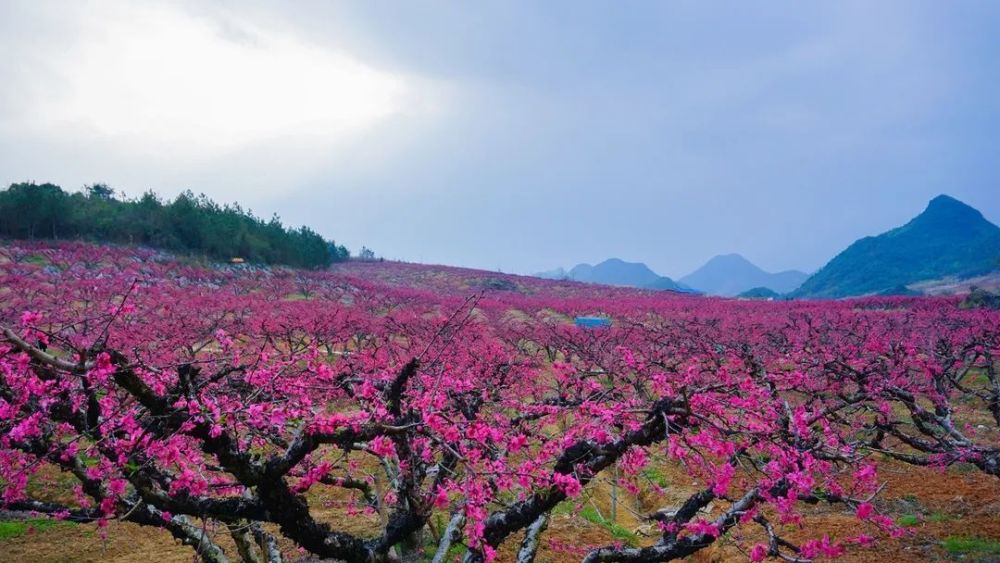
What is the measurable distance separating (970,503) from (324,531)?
10.9 m

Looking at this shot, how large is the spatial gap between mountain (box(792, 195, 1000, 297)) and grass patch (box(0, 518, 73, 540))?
9309 centimetres

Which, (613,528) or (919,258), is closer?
(613,528)

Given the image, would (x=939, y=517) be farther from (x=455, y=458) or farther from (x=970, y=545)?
(x=455, y=458)

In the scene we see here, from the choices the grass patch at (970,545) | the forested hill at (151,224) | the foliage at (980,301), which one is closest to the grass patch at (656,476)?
the grass patch at (970,545)

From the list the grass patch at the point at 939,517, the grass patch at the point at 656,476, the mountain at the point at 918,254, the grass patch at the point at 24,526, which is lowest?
the grass patch at the point at 24,526

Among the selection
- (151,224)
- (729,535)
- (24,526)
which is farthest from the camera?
(151,224)

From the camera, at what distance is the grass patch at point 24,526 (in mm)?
9016

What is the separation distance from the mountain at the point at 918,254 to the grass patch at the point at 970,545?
85.3m

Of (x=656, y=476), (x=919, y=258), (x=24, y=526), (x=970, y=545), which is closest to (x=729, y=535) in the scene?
(x=970, y=545)

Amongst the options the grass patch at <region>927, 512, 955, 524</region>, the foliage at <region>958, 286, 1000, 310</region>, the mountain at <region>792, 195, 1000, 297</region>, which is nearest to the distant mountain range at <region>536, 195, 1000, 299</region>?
the mountain at <region>792, 195, 1000, 297</region>

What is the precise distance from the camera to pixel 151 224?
45188mm

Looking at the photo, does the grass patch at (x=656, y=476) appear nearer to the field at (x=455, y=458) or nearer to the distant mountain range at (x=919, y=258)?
the field at (x=455, y=458)

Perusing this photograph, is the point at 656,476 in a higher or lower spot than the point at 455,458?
lower

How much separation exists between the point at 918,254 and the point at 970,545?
119 meters
